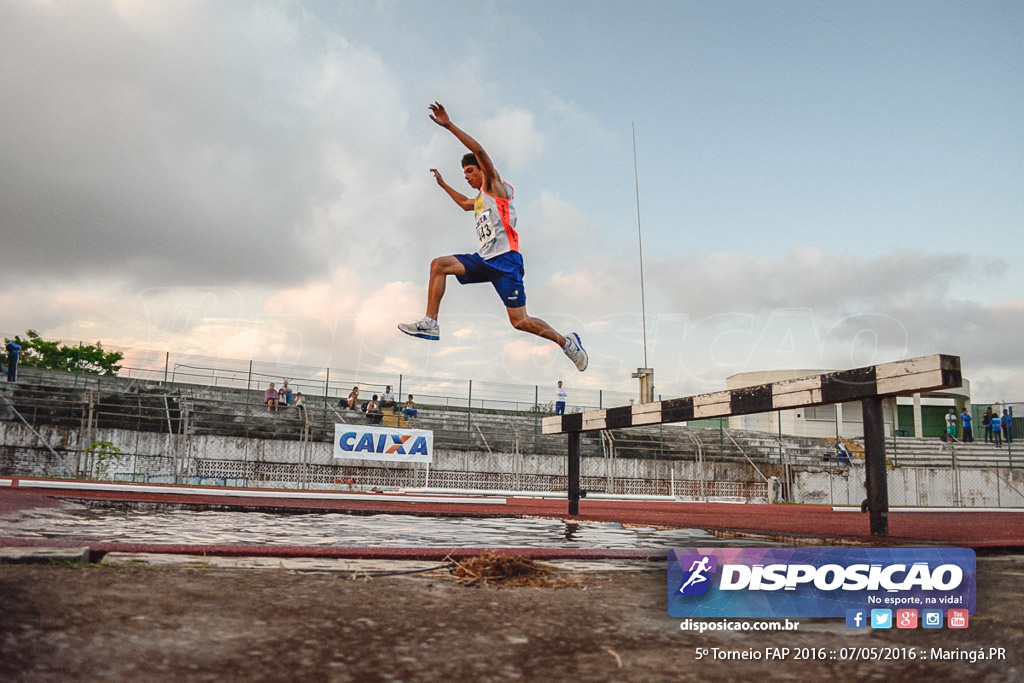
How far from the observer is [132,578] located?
2260mm

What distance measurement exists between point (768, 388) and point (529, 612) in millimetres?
3890

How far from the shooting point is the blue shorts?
5.89 m

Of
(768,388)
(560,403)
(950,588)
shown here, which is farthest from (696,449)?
(950,588)

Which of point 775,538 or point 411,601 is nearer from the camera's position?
point 411,601

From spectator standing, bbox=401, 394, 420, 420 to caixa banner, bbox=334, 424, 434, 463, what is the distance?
13.0 ft

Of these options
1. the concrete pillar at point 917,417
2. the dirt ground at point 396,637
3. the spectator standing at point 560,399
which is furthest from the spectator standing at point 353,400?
the concrete pillar at point 917,417

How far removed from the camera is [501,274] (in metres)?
5.97

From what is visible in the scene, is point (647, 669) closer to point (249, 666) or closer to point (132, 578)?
point (249, 666)

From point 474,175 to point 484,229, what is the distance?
58 cm

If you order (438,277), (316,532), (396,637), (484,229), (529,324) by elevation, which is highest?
(484,229)

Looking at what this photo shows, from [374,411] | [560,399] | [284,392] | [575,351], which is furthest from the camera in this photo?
[560,399]

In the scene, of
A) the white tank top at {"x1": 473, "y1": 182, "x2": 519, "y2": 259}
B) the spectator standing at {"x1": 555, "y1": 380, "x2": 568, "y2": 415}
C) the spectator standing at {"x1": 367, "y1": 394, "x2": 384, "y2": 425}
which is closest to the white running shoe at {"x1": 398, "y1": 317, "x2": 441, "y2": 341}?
the white tank top at {"x1": 473, "y1": 182, "x2": 519, "y2": 259}

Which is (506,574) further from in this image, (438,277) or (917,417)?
(917,417)

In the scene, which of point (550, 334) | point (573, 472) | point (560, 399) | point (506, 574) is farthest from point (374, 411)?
point (506, 574)
